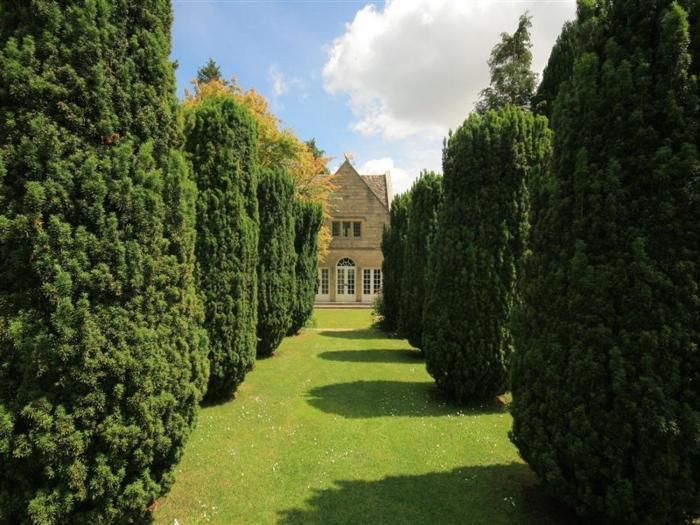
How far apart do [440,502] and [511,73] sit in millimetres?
26341

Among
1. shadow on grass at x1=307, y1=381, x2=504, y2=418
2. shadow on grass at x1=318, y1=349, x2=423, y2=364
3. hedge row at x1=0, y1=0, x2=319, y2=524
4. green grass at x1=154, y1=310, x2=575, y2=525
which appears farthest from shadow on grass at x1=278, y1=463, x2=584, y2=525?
shadow on grass at x1=318, y1=349, x2=423, y2=364

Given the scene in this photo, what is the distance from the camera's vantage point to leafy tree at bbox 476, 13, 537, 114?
24.6 metres

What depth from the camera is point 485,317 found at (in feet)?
24.3

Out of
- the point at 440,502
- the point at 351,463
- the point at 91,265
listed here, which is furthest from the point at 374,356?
the point at 91,265

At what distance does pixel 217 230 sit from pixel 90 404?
15.6 ft

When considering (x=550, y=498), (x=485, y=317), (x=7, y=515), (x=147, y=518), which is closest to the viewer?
(x=7, y=515)

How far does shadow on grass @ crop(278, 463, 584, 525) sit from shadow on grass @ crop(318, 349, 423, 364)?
6.83 metres

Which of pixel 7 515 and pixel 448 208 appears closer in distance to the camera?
pixel 7 515

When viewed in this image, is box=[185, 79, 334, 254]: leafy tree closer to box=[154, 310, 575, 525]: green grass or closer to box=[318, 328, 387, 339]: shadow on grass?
box=[318, 328, 387, 339]: shadow on grass

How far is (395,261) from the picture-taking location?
16844mm

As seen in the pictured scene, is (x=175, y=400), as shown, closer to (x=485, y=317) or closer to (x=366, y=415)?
(x=366, y=415)

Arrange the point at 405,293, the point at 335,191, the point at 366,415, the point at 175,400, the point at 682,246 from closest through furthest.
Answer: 1. the point at 682,246
2. the point at 175,400
3. the point at 366,415
4. the point at 405,293
5. the point at 335,191

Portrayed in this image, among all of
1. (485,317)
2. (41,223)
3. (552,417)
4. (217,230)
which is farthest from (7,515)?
(485,317)

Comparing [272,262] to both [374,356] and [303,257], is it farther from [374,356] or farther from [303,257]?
[303,257]
